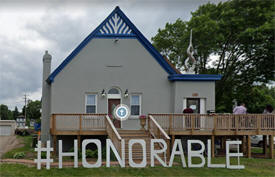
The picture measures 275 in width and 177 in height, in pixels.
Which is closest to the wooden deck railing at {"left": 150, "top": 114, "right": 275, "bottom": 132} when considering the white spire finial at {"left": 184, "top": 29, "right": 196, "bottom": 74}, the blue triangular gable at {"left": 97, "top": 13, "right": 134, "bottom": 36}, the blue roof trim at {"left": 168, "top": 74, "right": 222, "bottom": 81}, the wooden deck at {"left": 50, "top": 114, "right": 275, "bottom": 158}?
the wooden deck at {"left": 50, "top": 114, "right": 275, "bottom": 158}

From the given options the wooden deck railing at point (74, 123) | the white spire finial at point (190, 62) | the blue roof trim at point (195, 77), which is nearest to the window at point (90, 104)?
the wooden deck railing at point (74, 123)

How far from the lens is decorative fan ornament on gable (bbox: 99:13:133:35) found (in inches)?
784

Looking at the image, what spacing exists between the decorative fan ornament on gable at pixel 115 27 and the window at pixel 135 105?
165 inches

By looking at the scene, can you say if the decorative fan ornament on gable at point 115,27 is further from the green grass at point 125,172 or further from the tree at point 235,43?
the tree at point 235,43

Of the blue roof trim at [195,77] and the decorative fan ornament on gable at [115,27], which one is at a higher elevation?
the decorative fan ornament on gable at [115,27]

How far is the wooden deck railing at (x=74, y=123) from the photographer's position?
1753cm

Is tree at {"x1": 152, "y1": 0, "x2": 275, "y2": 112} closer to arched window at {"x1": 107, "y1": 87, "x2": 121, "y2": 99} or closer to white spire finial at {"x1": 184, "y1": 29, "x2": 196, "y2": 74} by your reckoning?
white spire finial at {"x1": 184, "y1": 29, "x2": 196, "y2": 74}

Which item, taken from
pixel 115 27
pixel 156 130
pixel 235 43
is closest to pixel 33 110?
pixel 235 43

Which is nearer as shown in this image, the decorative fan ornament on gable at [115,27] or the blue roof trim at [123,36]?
the blue roof trim at [123,36]

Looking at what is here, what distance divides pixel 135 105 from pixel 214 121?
514cm

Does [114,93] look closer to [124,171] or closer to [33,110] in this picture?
[124,171]

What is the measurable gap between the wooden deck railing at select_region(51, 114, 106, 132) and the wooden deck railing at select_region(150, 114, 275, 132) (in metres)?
3.23

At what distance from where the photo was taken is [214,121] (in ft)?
57.2

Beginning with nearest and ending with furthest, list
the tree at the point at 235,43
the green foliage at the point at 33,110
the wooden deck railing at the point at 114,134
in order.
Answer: the wooden deck railing at the point at 114,134 → the tree at the point at 235,43 → the green foliage at the point at 33,110
